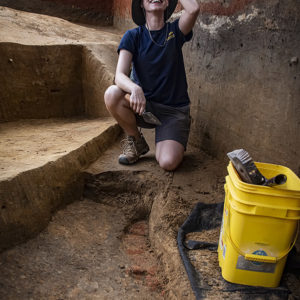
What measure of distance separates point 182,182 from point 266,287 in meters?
1.03

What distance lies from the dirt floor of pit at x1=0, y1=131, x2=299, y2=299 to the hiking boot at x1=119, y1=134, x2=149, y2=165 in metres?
0.06

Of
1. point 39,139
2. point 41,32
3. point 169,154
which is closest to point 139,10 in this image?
point 169,154

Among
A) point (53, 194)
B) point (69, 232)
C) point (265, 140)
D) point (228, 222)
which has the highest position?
point (265, 140)

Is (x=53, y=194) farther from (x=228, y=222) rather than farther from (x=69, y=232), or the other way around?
(x=228, y=222)

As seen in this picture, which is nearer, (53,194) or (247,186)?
(247,186)

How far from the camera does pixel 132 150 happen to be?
2848 mm

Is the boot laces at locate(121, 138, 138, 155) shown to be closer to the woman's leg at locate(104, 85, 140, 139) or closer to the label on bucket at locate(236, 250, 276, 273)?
the woman's leg at locate(104, 85, 140, 139)

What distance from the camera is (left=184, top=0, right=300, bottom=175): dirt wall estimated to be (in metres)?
2.19

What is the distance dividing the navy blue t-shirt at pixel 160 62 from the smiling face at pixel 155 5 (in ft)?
0.48

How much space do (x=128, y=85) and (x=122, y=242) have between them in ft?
3.71

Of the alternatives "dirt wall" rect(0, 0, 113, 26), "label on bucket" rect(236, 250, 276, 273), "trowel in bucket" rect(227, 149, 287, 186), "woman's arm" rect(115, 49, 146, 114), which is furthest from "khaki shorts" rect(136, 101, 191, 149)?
"dirt wall" rect(0, 0, 113, 26)

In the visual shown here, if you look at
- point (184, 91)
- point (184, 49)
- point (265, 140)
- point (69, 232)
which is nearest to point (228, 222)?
point (265, 140)

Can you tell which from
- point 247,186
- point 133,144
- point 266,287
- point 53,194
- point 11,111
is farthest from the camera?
point 11,111

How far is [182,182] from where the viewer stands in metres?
2.65
